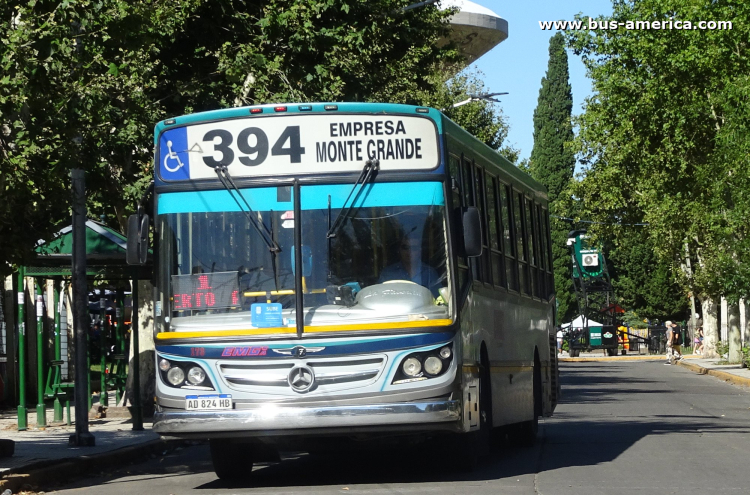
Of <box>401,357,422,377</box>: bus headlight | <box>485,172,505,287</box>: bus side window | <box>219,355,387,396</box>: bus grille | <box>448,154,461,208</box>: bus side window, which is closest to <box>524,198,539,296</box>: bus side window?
<box>485,172,505,287</box>: bus side window

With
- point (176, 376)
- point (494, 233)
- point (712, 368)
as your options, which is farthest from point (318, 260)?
point (712, 368)

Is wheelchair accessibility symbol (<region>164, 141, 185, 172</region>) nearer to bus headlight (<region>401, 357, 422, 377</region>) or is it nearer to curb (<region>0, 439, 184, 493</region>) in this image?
bus headlight (<region>401, 357, 422, 377</region>)

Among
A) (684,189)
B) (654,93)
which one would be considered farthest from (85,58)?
(684,189)

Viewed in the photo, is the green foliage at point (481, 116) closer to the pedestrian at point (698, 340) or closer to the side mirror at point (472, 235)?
the pedestrian at point (698, 340)

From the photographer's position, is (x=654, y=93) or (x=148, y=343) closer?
(x=148, y=343)

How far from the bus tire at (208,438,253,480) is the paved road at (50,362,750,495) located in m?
0.17

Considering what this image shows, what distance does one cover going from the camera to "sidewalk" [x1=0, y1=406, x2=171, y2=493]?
40.4ft

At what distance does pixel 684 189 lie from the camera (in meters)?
44.5

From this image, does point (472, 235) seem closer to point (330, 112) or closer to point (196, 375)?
point (330, 112)

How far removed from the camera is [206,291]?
11.2 m

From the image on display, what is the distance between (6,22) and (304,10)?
9.70 metres

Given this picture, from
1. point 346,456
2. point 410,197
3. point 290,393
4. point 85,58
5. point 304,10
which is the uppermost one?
point 304,10

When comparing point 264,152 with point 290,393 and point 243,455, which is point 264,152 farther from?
point 243,455

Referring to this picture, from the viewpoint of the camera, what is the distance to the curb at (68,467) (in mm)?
11898
